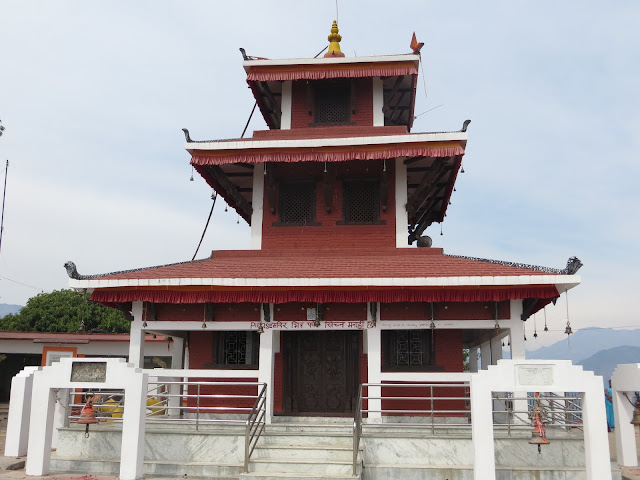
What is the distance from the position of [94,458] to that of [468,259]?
839 centimetres

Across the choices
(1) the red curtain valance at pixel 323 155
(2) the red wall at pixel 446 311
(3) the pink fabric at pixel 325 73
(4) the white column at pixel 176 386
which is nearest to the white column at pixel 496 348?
(2) the red wall at pixel 446 311

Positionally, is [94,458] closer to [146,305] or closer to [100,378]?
[100,378]

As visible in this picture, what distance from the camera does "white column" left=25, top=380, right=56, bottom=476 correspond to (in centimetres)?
973

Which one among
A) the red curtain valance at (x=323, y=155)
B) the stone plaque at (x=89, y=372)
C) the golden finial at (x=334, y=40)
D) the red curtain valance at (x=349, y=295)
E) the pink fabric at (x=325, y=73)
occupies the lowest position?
the stone plaque at (x=89, y=372)

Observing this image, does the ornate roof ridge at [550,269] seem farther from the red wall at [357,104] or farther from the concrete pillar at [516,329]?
the red wall at [357,104]

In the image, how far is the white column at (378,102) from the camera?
621 inches

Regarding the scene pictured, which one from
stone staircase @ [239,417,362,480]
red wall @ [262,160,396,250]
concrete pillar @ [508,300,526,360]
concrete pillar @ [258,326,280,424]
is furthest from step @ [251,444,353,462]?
red wall @ [262,160,396,250]

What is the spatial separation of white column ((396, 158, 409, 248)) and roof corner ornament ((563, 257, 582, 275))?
12.7 ft

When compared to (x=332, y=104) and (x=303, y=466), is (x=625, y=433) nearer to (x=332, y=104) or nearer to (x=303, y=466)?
(x=303, y=466)

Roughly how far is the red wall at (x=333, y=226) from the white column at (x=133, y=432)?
567 centimetres

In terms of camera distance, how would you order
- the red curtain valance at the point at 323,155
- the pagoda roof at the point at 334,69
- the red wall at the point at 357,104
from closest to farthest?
the red curtain valance at the point at 323,155, the pagoda roof at the point at 334,69, the red wall at the point at 357,104

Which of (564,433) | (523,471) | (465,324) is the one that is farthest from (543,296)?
(523,471)

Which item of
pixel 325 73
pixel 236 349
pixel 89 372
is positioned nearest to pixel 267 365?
pixel 236 349

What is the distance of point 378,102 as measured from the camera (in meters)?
15.9
